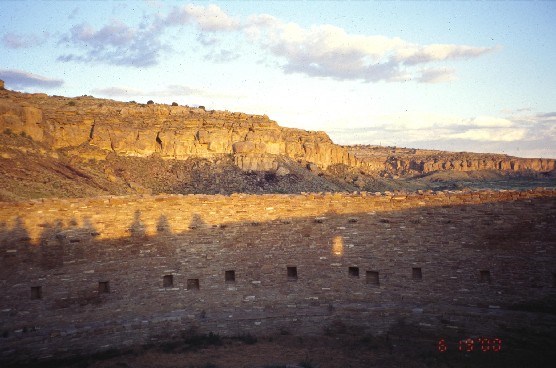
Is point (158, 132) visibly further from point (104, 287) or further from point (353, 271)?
point (353, 271)

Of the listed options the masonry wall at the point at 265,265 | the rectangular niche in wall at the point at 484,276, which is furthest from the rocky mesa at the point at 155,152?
the rectangular niche in wall at the point at 484,276

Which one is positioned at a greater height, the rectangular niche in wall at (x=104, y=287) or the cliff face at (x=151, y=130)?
the cliff face at (x=151, y=130)

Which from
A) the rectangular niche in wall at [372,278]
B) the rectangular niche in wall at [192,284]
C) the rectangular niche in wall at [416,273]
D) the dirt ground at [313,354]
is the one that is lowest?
the dirt ground at [313,354]

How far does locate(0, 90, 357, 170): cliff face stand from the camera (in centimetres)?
4209

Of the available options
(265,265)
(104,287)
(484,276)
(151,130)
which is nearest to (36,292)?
(104,287)

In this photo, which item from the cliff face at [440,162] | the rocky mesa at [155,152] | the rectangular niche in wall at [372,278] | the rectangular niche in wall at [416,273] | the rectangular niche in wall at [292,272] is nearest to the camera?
the rectangular niche in wall at [416,273]

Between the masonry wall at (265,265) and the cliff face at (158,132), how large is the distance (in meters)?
26.1

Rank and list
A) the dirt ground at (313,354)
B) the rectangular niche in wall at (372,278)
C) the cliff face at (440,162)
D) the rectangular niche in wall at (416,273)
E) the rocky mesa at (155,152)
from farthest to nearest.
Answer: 1. the cliff face at (440,162)
2. the rocky mesa at (155,152)
3. the rectangular niche in wall at (372,278)
4. the rectangular niche in wall at (416,273)
5. the dirt ground at (313,354)

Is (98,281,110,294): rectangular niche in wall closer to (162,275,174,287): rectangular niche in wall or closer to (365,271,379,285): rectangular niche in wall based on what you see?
(162,275,174,287): rectangular niche in wall

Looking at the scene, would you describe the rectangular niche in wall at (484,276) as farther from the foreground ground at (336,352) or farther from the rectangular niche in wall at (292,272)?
the rectangular niche in wall at (292,272)

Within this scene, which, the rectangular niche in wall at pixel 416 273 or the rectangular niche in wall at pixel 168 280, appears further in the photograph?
the rectangular niche in wall at pixel 168 280

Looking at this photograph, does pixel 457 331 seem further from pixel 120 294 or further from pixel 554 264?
pixel 120 294

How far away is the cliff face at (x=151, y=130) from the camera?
138 feet

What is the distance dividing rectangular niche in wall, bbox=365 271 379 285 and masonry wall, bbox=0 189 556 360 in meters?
0.05
